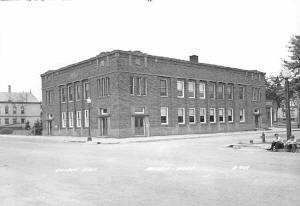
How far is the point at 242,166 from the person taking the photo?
13.2 meters

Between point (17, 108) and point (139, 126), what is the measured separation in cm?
6274

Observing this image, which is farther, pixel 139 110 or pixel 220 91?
pixel 220 91

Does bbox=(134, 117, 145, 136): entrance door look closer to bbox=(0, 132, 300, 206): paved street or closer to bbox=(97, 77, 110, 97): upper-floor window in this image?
bbox=(97, 77, 110, 97): upper-floor window

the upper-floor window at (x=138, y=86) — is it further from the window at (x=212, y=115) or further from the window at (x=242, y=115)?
the window at (x=242, y=115)

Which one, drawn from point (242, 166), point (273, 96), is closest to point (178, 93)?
point (242, 166)

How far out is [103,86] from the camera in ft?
133

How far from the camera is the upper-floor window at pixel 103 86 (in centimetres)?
3994

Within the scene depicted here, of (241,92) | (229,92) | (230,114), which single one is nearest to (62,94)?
(229,92)

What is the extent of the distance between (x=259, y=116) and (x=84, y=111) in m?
25.9

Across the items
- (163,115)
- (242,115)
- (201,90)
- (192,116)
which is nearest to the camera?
(163,115)

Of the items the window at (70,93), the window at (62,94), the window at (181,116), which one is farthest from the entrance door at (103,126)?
the window at (62,94)

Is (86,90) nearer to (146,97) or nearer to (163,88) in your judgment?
(146,97)

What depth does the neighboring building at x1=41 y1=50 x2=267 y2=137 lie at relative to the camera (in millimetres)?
39000

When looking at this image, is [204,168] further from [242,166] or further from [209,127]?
→ [209,127]
